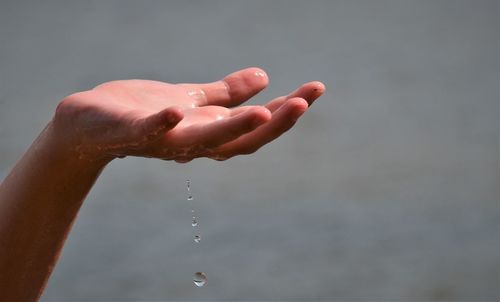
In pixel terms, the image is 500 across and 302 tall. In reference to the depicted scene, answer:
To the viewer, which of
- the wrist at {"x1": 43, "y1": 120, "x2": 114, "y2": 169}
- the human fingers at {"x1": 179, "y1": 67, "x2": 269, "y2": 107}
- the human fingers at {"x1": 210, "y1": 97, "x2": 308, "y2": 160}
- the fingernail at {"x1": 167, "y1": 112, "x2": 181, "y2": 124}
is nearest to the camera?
the fingernail at {"x1": 167, "y1": 112, "x2": 181, "y2": 124}

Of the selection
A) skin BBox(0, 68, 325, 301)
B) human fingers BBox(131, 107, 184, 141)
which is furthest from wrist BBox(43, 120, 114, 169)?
human fingers BBox(131, 107, 184, 141)

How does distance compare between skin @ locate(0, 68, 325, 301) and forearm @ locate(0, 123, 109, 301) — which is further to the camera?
forearm @ locate(0, 123, 109, 301)

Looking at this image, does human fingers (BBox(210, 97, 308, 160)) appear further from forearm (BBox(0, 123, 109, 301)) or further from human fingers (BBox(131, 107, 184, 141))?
forearm (BBox(0, 123, 109, 301))

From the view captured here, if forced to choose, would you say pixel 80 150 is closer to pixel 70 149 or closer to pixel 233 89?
pixel 70 149

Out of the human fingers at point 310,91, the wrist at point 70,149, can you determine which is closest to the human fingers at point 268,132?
the human fingers at point 310,91

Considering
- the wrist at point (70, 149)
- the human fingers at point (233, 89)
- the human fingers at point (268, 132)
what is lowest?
the human fingers at point (268, 132)

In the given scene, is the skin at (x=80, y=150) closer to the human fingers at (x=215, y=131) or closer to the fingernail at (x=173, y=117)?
the human fingers at (x=215, y=131)

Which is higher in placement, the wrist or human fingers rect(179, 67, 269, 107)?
human fingers rect(179, 67, 269, 107)
